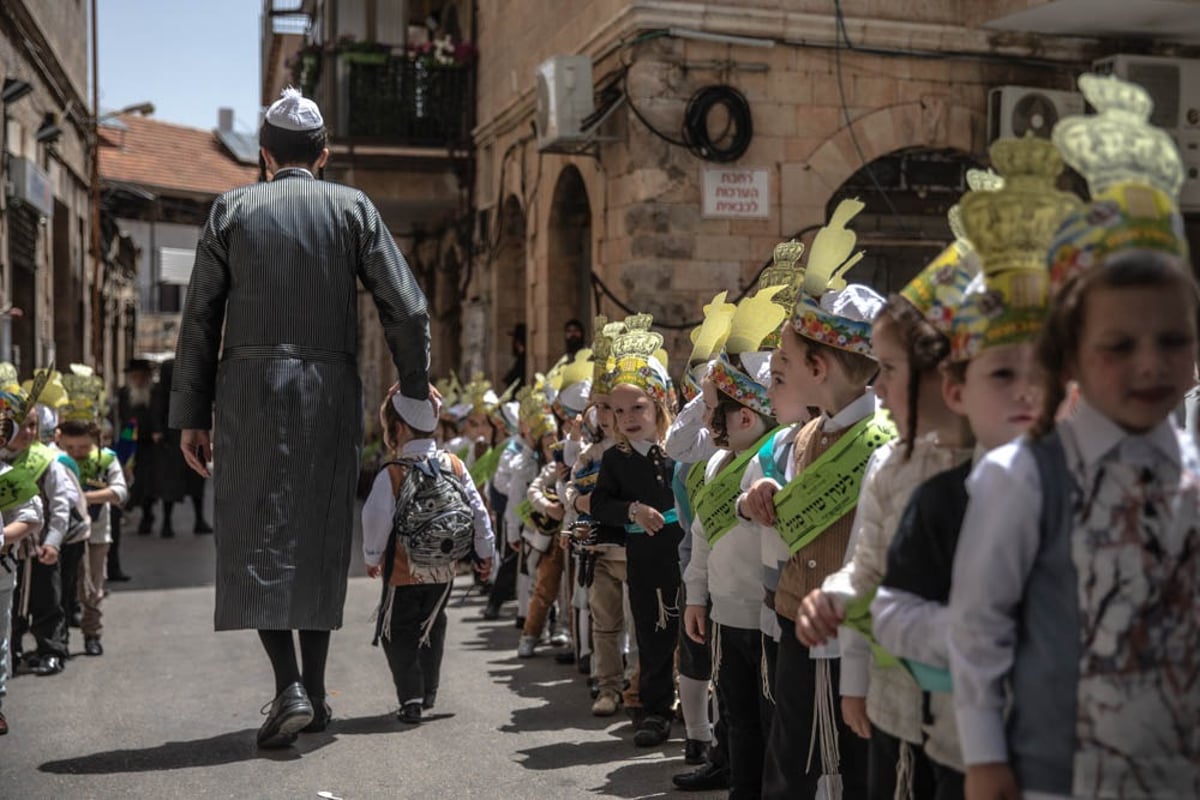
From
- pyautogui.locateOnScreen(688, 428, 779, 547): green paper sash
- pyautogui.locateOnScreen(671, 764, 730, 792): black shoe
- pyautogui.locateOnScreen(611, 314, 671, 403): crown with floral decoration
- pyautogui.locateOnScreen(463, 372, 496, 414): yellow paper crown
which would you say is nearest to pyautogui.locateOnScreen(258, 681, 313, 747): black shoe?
pyautogui.locateOnScreen(671, 764, 730, 792): black shoe

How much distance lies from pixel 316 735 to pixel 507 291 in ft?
42.5

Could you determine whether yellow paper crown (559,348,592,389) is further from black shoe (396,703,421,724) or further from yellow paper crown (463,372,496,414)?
yellow paper crown (463,372,496,414)

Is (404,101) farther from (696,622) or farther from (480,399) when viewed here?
(696,622)

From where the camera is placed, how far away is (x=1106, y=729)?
2266mm

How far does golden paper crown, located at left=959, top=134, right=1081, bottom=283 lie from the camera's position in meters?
2.56

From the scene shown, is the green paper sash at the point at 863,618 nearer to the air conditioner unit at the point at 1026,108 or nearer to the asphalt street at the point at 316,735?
the asphalt street at the point at 316,735

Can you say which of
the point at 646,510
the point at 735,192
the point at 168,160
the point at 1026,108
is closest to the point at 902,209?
the point at 1026,108

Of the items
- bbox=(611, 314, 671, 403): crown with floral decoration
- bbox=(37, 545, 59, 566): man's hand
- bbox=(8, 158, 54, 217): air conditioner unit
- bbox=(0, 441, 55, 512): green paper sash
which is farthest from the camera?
bbox=(8, 158, 54, 217): air conditioner unit

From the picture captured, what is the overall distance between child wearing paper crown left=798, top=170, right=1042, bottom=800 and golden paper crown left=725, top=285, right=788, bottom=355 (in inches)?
80.9

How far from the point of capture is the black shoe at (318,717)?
598 centimetres

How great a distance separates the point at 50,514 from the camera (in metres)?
7.62

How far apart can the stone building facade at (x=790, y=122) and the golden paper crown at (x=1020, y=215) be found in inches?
395

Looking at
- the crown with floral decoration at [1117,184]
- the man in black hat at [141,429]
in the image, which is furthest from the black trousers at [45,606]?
the man in black hat at [141,429]

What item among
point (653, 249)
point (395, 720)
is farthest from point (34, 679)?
point (653, 249)
